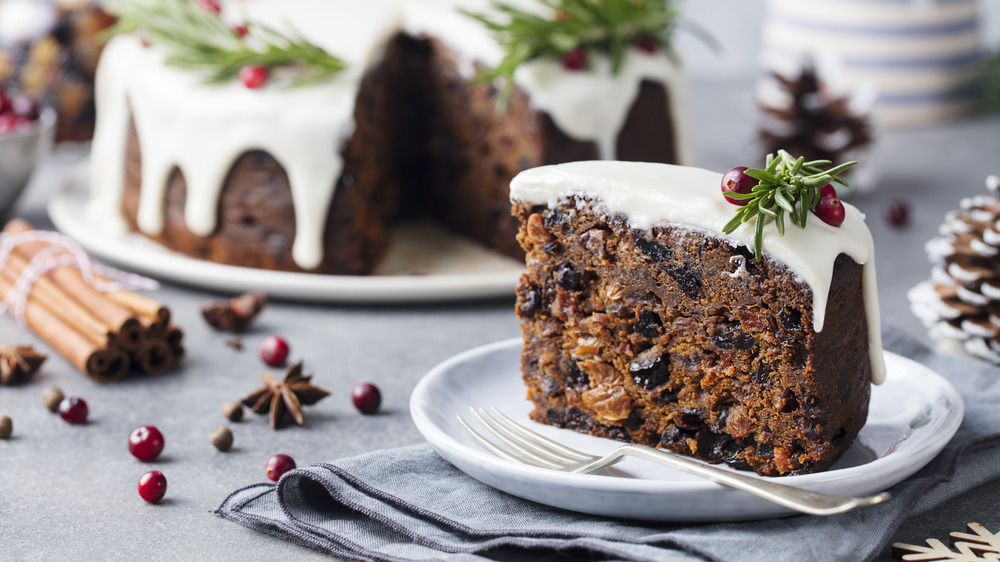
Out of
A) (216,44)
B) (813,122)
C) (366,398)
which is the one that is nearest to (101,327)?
(366,398)

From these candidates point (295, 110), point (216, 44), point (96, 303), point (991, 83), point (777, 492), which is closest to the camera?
point (777, 492)

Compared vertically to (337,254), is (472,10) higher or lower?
higher

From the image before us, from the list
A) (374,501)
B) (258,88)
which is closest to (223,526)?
(374,501)

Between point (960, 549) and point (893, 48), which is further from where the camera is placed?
point (893, 48)

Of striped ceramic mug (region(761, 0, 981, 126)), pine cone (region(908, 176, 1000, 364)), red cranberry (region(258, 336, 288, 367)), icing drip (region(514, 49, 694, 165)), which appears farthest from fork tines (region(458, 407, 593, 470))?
striped ceramic mug (region(761, 0, 981, 126))

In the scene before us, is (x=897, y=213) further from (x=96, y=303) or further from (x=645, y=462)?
(x=96, y=303)

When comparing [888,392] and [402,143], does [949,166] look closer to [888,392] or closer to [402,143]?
[402,143]

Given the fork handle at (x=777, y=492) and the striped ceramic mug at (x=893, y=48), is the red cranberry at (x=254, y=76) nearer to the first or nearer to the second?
the fork handle at (x=777, y=492)
